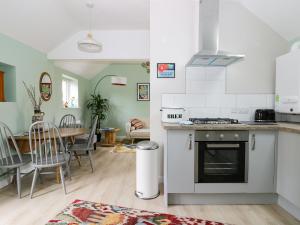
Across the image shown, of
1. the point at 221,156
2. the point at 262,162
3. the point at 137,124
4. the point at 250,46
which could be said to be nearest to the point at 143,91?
the point at 137,124

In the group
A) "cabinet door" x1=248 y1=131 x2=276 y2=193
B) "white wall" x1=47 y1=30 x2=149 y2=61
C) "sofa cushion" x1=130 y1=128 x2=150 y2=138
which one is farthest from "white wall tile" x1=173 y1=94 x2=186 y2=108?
"sofa cushion" x1=130 y1=128 x2=150 y2=138

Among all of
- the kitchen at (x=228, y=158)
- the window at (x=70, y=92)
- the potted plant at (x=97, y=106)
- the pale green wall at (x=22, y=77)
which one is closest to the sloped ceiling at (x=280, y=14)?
the kitchen at (x=228, y=158)

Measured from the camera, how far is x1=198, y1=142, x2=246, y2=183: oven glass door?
2.06m

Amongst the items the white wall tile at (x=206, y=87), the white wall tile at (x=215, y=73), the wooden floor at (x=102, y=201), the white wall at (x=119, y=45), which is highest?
the white wall at (x=119, y=45)

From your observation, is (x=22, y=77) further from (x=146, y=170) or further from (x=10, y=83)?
(x=146, y=170)

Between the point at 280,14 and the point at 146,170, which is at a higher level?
the point at 280,14

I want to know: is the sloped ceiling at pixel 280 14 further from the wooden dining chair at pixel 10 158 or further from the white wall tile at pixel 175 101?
the wooden dining chair at pixel 10 158

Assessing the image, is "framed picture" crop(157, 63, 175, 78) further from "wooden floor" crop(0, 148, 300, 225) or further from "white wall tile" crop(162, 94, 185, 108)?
"wooden floor" crop(0, 148, 300, 225)

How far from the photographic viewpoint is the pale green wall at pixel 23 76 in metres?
2.71

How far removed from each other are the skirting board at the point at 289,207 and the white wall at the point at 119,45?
317 centimetres

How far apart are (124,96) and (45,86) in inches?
127

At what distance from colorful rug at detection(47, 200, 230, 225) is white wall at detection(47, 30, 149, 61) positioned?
2864 mm

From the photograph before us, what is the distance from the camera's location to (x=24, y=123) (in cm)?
310

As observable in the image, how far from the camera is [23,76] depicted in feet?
10.2
